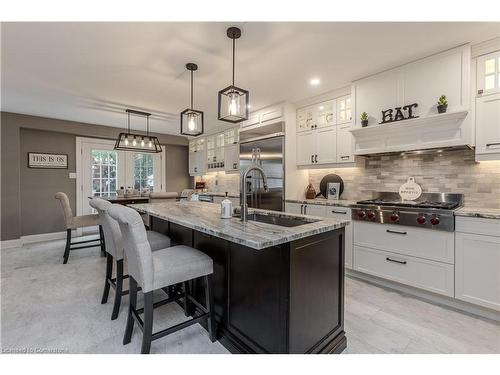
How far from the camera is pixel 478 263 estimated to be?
6.78 ft

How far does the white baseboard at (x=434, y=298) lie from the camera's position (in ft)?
6.84

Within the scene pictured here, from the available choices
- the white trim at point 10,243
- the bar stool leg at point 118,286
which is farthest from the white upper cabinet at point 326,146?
the white trim at point 10,243

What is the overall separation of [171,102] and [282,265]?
333 cm

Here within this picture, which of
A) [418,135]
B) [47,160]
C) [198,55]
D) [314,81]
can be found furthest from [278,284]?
[47,160]

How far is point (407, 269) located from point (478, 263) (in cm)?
56

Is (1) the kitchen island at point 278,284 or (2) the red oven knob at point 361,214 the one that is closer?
(1) the kitchen island at point 278,284

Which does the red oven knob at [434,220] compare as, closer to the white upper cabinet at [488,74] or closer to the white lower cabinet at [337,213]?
the white lower cabinet at [337,213]

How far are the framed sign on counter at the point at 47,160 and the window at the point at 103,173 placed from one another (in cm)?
53

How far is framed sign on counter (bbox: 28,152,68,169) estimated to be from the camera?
4711mm

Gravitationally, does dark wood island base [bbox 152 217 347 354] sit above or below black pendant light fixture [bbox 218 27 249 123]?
below

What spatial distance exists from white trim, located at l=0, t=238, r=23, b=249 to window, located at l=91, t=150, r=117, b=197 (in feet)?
4.89

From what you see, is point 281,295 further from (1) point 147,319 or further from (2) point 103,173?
(2) point 103,173

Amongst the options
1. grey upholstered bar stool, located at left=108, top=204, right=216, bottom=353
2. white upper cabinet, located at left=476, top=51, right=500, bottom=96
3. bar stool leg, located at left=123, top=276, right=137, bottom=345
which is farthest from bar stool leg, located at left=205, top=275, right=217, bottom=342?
white upper cabinet, located at left=476, top=51, right=500, bottom=96

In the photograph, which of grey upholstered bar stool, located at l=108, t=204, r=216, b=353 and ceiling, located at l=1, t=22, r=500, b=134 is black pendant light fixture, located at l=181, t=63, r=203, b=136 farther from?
grey upholstered bar stool, located at l=108, t=204, r=216, b=353
